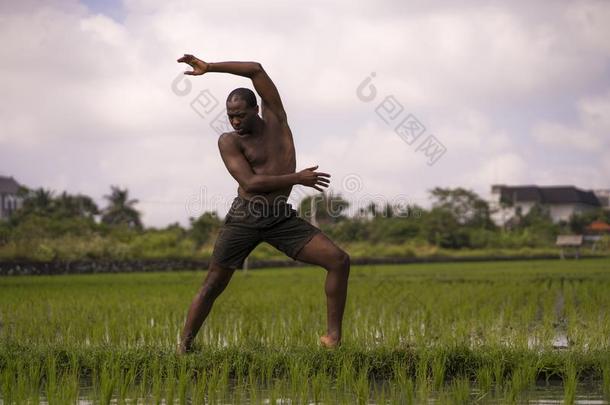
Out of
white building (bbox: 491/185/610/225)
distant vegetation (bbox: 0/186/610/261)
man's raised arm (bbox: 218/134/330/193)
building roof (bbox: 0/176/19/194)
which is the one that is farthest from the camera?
white building (bbox: 491/185/610/225)

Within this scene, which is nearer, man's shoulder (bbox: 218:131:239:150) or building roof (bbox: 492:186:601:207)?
man's shoulder (bbox: 218:131:239:150)

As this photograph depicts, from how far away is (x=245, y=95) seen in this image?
16.4 feet

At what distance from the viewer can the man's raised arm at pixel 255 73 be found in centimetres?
492

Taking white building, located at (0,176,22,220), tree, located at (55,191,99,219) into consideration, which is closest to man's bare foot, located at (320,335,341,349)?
tree, located at (55,191,99,219)

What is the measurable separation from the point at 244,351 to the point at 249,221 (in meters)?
0.72

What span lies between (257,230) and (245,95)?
756 mm

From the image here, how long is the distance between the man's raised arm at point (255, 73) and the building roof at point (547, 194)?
6468cm

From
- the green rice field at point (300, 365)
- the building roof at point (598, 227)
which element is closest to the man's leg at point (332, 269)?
the green rice field at point (300, 365)

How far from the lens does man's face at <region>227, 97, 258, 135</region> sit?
4988 mm

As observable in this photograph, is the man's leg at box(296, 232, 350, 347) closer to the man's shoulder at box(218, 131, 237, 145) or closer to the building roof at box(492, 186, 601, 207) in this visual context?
the man's shoulder at box(218, 131, 237, 145)

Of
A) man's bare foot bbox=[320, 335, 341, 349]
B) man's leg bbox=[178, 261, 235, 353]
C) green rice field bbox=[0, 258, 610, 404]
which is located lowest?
green rice field bbox=[0, 258, 610, 404]

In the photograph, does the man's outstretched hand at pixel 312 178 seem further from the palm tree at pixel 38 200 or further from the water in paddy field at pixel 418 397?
the palm tree at pixel 38 200

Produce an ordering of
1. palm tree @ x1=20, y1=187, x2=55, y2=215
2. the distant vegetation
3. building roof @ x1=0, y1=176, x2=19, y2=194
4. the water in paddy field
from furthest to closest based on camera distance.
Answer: building roof @ x1=0, y1=176, x2=19, y2=194
palm tree @ x1=20, y1=187, x2=55, y2=215
the distant vegetation
the water in paddy field

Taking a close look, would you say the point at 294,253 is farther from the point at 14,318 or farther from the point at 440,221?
the point at 440,221
